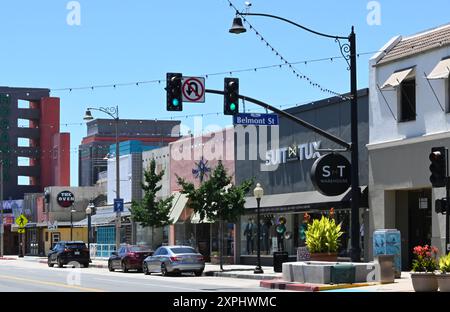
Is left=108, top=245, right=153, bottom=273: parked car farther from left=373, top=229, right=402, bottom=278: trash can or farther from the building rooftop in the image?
the building rooftop

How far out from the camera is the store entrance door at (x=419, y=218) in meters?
35.1

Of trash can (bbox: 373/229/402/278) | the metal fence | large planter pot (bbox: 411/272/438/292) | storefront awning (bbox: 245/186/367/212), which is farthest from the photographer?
the metal fence

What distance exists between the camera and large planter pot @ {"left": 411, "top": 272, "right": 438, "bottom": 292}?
Answer: 76.5ft

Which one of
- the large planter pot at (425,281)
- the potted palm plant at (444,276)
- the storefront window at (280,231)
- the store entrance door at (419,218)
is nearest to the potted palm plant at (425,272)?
the large planter pot at (425,281)

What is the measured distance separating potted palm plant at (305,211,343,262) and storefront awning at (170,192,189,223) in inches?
834

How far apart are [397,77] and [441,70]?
9.23 ft

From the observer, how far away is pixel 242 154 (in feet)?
153

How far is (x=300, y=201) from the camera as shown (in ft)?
131

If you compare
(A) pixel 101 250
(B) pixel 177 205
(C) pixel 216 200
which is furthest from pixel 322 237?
(A) pixel 101 250

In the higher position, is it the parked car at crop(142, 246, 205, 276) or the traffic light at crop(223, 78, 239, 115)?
the traffic light at crop(223, 78, 239, 115)

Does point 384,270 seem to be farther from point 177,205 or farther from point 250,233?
point 177,205

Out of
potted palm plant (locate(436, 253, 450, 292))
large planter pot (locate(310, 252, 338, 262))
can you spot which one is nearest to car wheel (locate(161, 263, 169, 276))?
large planter pot (locate(310, 252, 338, 262))

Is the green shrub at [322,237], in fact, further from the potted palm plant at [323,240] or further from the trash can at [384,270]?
the trash can at [384,270]

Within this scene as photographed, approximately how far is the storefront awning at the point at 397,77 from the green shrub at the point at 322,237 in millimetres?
7343
